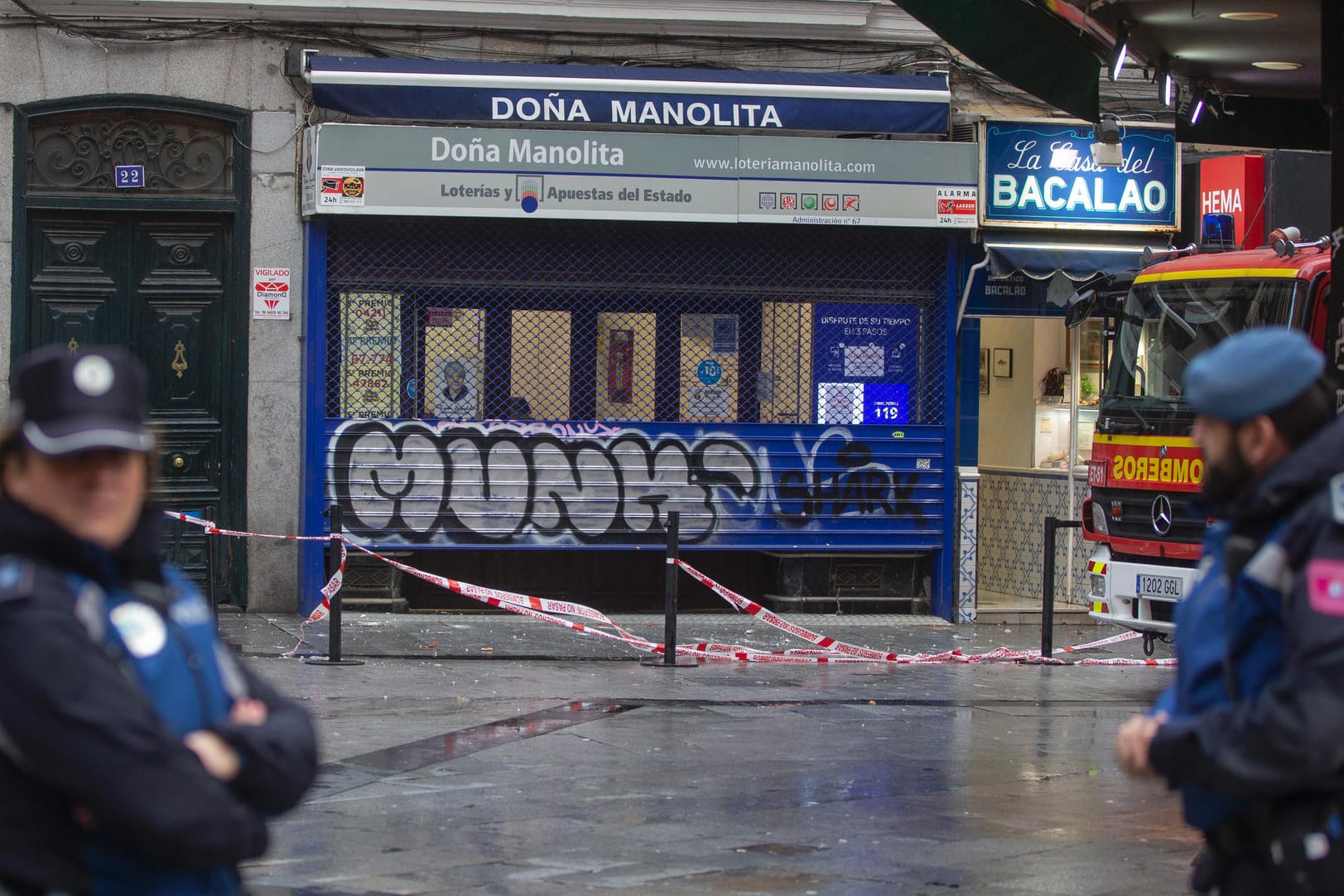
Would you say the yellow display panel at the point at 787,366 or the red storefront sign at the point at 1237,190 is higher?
the red storefront sign at the point at 1237,190

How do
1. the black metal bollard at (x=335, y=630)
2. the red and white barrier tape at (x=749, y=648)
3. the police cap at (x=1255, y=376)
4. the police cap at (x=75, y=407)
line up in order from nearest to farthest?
1. the police cap at (x=75, y=407)
2. the police cap at (x=1255, y=376)
3. the black metal bollard at (x=335, y=630)
4. the red and white barrier tape at (x=749, y=648)

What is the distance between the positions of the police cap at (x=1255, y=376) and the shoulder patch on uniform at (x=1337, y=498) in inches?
7.5

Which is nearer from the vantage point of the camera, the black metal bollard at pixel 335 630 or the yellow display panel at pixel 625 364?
the black metal bollard at pixel 335 630

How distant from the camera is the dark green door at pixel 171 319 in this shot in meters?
14.5

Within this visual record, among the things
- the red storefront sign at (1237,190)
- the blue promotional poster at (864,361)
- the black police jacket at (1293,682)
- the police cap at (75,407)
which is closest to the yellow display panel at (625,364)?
the blue promotional poster at (864,361)

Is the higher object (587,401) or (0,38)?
(0,38)

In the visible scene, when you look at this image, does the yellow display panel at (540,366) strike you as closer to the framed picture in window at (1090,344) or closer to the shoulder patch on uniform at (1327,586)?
the framed picture in window at (1090,344)

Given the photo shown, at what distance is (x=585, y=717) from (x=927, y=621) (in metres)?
5.83

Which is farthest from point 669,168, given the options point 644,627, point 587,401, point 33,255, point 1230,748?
point 1230,748

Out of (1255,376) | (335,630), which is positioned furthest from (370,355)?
(1255,376)

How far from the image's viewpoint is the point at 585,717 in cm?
1031

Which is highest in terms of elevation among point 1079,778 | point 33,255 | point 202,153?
point 202,153

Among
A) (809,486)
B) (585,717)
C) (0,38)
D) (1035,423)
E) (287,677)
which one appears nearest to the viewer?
(585,717)

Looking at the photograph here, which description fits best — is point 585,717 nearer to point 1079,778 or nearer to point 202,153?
point 1079,778
